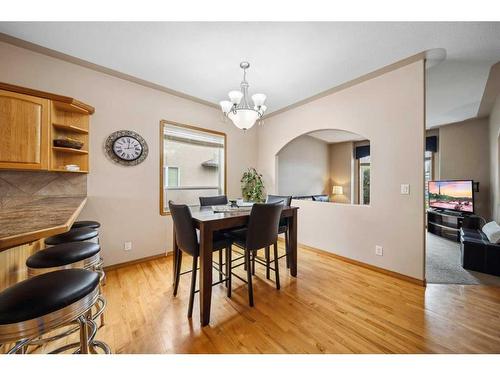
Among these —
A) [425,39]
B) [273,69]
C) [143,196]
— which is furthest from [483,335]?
[143,196]

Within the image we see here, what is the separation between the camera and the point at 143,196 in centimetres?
289

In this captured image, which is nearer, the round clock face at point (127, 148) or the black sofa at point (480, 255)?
the black sofa at point (480, 255)

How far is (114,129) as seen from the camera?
263 centimetres


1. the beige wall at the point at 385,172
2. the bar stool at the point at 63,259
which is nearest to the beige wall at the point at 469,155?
the beige wall at the point at 385,172

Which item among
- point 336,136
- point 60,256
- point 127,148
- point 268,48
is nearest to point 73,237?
point 60,256

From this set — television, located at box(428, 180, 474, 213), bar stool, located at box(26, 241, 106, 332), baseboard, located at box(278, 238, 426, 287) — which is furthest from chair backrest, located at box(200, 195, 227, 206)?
television, located at box(428, 180, 474, 213)

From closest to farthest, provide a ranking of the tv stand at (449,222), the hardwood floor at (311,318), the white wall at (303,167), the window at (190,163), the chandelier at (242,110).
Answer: the hardwood floor at (311,318)
the chandelier at (242,110)
the window at (190,163)
the tv stand at (449,222)
the white wall at (303,167)

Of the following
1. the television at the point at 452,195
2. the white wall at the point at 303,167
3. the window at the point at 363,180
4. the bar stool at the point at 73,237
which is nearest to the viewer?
the bar stool at the point at 73,237

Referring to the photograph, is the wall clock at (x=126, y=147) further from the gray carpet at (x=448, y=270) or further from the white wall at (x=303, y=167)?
the gray carpet at (x=448, y=270)

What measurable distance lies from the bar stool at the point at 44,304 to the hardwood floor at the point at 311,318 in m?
0.76

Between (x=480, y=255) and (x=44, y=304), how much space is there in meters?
4.16

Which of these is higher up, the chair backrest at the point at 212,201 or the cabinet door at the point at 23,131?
the cabinet door at the point at 23,131

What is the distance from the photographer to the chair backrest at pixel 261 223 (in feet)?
5.94
